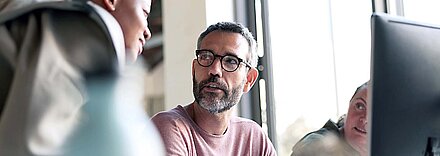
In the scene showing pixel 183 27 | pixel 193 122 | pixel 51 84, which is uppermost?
pixel 183 27

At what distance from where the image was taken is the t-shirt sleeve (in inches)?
68.7

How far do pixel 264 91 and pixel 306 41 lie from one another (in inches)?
13.7

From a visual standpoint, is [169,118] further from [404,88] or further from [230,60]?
[404,88]

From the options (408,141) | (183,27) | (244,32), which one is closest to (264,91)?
(183,27)

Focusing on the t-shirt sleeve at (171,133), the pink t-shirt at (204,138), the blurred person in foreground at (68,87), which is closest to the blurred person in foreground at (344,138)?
the pink t-shirt at (204,138)

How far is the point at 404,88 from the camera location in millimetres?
973

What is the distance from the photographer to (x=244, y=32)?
2.08 metres

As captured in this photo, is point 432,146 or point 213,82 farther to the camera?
point 213,82

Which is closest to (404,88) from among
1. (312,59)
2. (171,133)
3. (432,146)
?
(432,146)

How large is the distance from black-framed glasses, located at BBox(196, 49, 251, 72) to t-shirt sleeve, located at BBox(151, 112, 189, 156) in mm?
238

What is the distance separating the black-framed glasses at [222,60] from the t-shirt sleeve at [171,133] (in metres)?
0.24

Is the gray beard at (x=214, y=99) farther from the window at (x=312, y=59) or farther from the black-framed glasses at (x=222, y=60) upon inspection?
the window at (x=312, y=59)

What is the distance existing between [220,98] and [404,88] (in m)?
1.03

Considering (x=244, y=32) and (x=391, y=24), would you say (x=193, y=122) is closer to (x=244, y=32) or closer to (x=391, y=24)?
(x=244, y=32)
